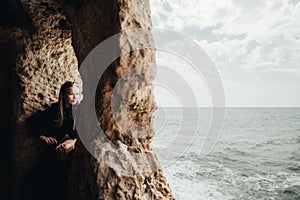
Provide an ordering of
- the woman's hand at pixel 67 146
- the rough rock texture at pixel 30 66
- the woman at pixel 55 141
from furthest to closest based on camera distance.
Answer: the rough rock texture at pixel 30 66 → the woman at pixel 55 141 → the woman's hand at pixel 67 146

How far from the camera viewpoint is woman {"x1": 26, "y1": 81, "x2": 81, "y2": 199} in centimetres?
319

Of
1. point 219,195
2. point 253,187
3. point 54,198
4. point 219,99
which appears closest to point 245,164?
point 253,187

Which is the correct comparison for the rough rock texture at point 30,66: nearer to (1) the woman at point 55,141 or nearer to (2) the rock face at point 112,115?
(2) the rock face at point 112,115

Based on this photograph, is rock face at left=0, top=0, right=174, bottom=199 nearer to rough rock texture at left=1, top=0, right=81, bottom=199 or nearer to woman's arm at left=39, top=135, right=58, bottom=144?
rough rock texture at left=1, top=0, right=81, bottom=199

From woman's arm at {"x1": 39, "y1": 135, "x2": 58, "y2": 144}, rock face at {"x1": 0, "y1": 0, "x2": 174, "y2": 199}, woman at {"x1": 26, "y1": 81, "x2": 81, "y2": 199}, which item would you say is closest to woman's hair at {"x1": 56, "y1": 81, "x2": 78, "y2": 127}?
woman at {"x1": 26, "y1": 81, "x2": 81, "y2": 199}

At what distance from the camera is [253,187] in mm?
11039

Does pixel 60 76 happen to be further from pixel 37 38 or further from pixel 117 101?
pixel 117 101

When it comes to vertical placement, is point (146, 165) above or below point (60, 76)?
below

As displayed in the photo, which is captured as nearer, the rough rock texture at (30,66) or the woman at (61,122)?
the woman at (61,122)

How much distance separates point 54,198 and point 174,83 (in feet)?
8.76

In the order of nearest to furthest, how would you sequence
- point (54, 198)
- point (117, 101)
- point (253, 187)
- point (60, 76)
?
point (117, 101) → point (54, 198) → point (60, 76) → point (253, 187)

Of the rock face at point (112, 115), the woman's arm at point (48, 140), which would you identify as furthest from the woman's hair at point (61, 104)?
the rock face at point (112, 115)

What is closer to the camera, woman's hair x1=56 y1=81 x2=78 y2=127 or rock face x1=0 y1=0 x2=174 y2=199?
rock face x1=0 y1=0 x2=174 y2=199

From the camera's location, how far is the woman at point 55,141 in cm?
319
